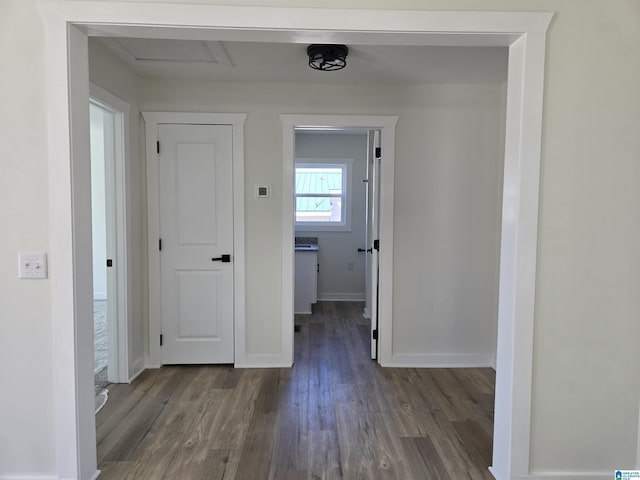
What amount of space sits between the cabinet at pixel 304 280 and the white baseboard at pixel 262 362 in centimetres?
179

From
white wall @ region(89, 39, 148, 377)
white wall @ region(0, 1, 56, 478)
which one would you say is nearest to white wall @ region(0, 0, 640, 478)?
white wall @ region(0, 1, 56, 478)

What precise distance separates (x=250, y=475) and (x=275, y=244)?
5.83 feet

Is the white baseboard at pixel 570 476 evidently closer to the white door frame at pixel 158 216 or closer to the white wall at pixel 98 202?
the white door frame at pixel 158 216

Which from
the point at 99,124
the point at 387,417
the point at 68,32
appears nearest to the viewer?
the point at 68,32

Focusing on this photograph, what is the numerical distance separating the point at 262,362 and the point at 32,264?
2.04 meters

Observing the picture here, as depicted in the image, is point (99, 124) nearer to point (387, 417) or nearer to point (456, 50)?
point (456, 50)

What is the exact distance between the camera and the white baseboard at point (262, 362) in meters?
3.38

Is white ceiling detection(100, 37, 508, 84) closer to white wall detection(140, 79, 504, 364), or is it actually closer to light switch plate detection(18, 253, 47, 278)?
white wall detection(140, 79, 504, 364)

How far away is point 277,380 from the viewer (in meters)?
3.15

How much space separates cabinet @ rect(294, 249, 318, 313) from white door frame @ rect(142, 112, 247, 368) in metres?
1.87

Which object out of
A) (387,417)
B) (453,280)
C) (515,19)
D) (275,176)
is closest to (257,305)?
(275,176)

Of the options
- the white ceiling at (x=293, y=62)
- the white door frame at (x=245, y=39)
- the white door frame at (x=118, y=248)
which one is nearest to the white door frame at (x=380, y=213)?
the white ceiling at (x=293, y=62)

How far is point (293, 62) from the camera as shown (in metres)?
2.81

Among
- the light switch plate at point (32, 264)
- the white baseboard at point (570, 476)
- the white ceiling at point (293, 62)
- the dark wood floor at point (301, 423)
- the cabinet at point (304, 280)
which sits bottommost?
the dark wood floor at point (301, 423)
